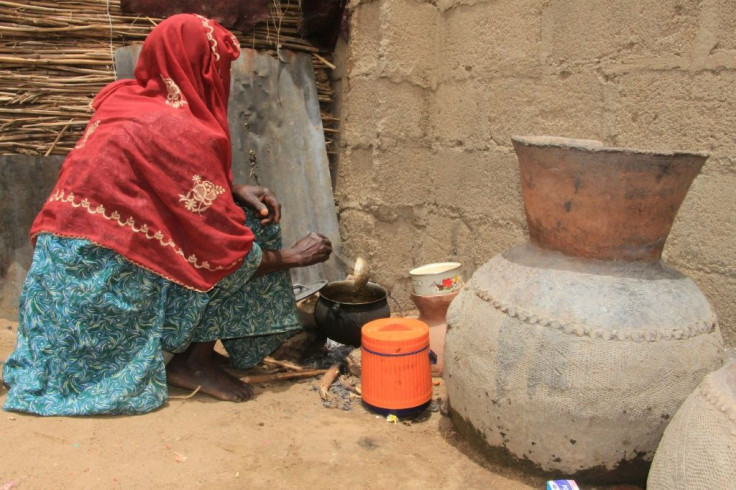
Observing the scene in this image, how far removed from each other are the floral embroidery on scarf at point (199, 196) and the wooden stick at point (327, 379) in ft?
3.29

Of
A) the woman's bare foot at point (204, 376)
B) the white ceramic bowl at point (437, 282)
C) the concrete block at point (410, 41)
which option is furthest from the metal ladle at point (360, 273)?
the concrete block at point (410, 41)

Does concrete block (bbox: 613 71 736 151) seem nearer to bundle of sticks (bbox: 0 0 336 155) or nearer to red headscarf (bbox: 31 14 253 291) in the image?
red headscarf (bbox: 31 14 253 291)

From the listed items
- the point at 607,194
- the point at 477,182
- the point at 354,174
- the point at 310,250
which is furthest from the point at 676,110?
the point at 354,174

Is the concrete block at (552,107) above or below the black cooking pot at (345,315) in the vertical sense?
above

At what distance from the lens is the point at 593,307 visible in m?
2.01

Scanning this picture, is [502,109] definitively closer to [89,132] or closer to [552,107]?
[552,107]

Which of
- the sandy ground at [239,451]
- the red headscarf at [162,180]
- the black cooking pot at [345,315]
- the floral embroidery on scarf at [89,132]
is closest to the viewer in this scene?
the sandy ground at [239,451]

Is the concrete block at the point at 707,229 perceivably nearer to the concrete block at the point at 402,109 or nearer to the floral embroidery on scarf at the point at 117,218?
the concrete block at the point at 402,109

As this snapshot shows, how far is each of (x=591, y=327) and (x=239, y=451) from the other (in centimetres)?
136

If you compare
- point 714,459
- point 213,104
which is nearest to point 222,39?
point 213,104

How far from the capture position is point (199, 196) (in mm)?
2633

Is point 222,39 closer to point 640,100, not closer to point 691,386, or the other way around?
point 640,100

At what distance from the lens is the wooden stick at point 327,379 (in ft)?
9.77

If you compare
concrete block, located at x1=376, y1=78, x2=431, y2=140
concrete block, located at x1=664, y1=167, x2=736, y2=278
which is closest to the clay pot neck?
concrete block, located at x1=664, y1=167, x2=736, y2=278
